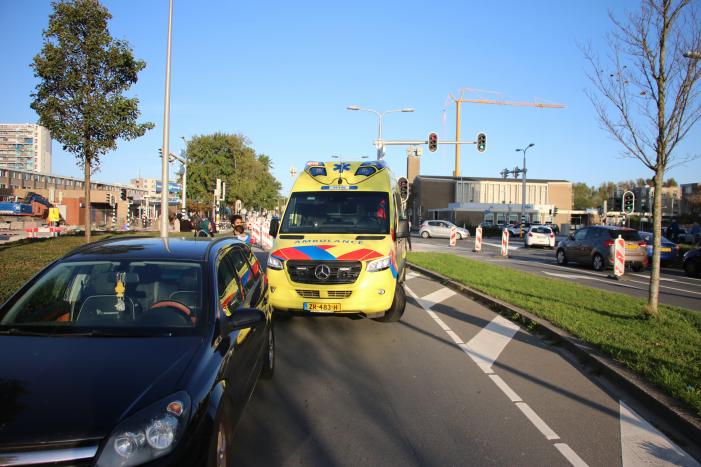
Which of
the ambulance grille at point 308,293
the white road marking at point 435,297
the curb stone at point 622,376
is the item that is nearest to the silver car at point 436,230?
the white road marking at point 435,297

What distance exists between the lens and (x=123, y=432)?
8.22 ft


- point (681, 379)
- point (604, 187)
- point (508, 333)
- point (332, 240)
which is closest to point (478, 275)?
point (508, 333)

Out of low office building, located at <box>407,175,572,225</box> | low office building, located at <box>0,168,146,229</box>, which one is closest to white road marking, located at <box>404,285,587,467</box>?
low office building, located at <box>0,168,146,229</box>

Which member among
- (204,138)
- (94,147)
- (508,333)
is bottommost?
(508,333)

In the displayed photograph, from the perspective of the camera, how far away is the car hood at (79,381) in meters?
2.46

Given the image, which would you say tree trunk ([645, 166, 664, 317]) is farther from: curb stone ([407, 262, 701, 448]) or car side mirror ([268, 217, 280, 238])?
car side mirror ([268, 217, 280, 238])

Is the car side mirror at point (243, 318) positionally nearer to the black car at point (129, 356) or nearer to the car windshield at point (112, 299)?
the black car at point (129, 356)

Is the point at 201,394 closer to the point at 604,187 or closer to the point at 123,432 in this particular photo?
the point at 123,432

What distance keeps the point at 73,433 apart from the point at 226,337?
131 cm

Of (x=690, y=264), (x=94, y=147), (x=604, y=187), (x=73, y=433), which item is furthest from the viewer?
(x=604, y=187)

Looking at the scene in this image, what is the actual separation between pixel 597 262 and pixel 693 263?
3.11 metres

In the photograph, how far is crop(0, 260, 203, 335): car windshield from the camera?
11.7 feet

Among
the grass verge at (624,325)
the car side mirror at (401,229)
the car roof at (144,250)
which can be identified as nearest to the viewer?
the car roof at (144,250)

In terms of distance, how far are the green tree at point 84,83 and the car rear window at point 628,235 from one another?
1725 centimetres
